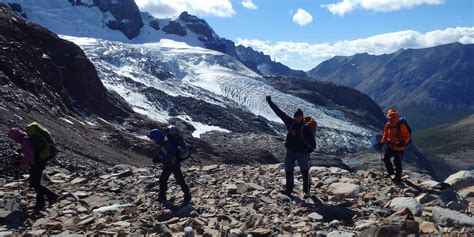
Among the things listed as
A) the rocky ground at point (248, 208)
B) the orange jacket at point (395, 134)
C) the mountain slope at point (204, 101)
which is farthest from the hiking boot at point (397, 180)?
the mountain slope at point (204, 101)

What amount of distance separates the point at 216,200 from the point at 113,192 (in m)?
4.08

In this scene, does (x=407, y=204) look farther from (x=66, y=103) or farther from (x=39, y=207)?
(x=66, y=103)

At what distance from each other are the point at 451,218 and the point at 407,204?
5.41 feet

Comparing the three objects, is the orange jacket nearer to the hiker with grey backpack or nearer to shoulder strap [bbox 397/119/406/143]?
shoulder strap [bbox 397/119/406/143]

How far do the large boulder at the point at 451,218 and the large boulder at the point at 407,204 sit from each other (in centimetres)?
62

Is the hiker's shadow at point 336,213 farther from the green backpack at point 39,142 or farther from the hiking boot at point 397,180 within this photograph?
the green backpack at point 39,142

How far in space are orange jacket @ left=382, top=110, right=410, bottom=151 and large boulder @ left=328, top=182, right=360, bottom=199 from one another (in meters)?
1.98

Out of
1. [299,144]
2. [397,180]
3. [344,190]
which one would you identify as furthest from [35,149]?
[397,180]

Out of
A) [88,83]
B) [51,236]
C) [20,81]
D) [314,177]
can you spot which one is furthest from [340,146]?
[51,236]

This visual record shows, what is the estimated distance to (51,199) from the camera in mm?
15398

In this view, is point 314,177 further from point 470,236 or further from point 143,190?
point 470,236

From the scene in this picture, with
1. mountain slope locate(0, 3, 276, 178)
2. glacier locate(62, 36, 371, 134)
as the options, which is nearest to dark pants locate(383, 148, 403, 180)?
mountain slope locate(0, 3, 276, 178)

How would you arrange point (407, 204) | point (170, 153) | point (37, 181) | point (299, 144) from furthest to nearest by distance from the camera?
1. point (299, 144)
2. point (170, 153)
3. point (37, 181)
4. point (407, 204)

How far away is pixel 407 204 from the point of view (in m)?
13.4
